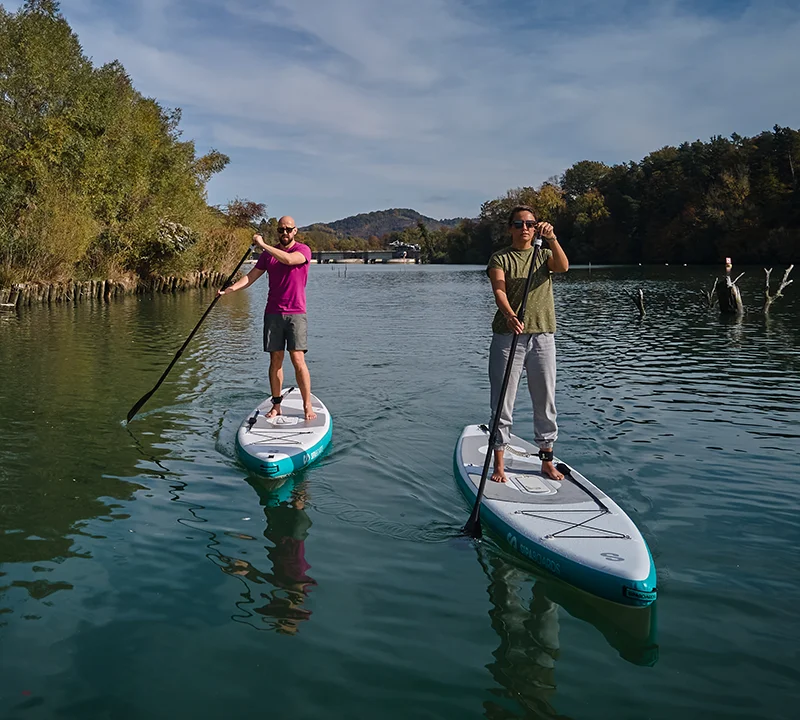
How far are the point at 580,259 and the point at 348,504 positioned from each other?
11228 centimetres

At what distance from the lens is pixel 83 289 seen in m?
35.4

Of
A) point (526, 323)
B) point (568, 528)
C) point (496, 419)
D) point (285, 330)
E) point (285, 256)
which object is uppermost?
point (285, 256)

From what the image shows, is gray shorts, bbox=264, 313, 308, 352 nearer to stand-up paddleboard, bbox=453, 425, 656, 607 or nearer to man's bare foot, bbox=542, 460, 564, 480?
stand-up paddleboard, bbox=453, 425, 656, 607

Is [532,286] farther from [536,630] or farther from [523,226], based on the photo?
[536,630]

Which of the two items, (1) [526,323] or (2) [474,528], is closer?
(2) [474,528]

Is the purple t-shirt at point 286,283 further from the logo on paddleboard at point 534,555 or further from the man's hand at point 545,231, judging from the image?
the logo on paddleboard at point 534,555

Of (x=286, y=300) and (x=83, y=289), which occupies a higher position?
(x=286, y=300)

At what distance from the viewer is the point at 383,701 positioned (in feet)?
13.1

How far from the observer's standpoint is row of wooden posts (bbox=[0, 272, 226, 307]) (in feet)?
97.7

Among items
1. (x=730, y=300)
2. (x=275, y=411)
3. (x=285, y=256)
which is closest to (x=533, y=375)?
(x=285, y=256)

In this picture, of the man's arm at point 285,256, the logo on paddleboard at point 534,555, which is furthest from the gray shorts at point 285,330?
the logo on paddleboard at point 534,555

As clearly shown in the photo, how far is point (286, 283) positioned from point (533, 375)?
363 cm

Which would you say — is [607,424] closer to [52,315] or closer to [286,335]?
[286,335]

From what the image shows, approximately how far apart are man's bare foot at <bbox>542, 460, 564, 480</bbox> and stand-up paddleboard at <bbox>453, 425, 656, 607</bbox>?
0.08 m
